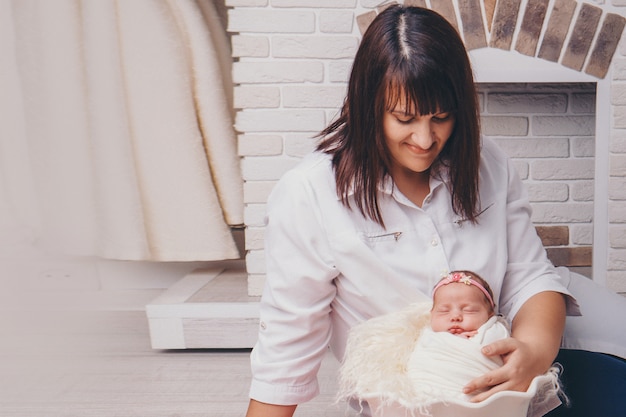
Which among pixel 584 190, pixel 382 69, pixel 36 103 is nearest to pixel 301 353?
pixel 382 69

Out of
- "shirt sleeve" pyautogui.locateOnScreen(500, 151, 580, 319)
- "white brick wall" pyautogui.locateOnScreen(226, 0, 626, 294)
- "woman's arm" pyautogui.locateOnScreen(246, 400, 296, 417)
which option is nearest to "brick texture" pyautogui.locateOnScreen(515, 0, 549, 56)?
"white brick wall" pyautogui.locateOnScreen(226, 0, 626, 294)

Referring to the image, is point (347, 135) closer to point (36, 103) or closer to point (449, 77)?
point (449, 77)

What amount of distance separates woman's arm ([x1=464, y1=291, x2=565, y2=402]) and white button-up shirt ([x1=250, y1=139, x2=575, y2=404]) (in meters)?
0.04

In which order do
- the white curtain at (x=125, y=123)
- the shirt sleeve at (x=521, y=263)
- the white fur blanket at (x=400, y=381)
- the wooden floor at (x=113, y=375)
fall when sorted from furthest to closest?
the white curtain at (x=125, y=123)
the wooden floor at (x=113, y=375)
the shirt sleeve at (x=521, y=263)
the white fur blanket at (x=400, y=381)

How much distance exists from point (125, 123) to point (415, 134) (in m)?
1.53

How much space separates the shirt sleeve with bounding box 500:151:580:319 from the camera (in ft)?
3.77

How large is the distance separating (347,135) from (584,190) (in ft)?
4.58

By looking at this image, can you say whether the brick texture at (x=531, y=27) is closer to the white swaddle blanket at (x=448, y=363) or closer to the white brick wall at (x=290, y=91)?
the white brick wall at (x=290, y=91)

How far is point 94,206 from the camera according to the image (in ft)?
7.89

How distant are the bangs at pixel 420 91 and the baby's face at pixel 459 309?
27 centimetres

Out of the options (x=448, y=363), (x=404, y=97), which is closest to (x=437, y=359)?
(x=448, y=363)

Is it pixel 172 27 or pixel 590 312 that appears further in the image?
pixel 172 27

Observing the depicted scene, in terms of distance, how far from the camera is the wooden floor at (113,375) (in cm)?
165

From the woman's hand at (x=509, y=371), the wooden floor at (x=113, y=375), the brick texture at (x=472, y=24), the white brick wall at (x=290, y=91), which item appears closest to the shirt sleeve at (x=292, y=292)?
the woman's hand at (x=509, y=371)
